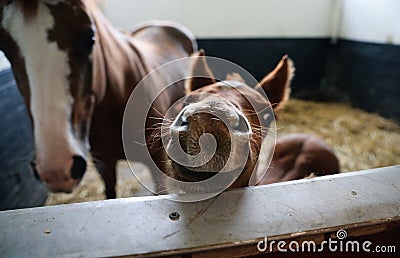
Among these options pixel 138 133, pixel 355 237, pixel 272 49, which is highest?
pixel 355 237

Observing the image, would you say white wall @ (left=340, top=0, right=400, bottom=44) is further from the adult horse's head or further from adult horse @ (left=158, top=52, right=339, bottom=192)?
the adult horse's head

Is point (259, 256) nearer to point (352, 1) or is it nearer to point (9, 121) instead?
point (9, 121)

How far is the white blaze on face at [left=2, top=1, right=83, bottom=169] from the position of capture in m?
1.20

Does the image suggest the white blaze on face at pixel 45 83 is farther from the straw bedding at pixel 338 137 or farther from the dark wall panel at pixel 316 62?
the dark wall panel at pixel 316 62

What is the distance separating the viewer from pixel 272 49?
4629 mm

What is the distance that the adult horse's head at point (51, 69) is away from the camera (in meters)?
1.21

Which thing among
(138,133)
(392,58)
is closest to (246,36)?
(392,58)

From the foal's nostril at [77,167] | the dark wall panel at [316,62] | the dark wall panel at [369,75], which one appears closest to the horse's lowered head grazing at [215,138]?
the foal's nostril at [77,167]

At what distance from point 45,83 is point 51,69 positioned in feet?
0.17

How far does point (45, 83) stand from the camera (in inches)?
47.7

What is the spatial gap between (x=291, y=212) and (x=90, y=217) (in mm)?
352

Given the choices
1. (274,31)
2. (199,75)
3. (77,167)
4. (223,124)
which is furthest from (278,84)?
(274,31)

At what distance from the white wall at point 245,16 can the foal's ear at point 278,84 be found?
3424mm

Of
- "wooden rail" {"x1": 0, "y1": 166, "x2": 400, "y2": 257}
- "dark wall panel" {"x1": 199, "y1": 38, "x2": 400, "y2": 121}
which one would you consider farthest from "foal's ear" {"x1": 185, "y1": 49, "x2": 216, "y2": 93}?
"dark wall panel" {"x1": 199, "y1": 38, "x2": 400, "y2": 121}
